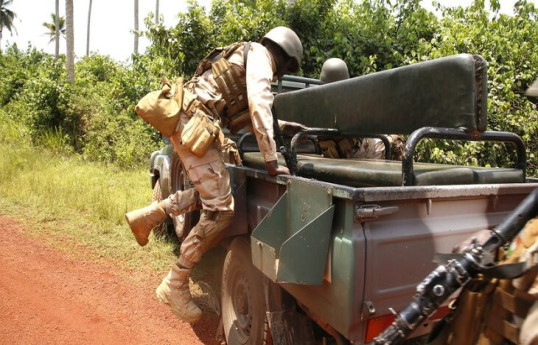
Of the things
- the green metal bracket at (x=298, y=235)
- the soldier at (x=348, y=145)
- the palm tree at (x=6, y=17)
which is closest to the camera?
the green metal bracket at (x=298, y=235)

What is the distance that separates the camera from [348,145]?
13.2 ft

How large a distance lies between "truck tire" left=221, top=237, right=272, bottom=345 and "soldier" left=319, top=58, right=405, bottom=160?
4.66ft

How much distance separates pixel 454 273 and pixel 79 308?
3071mm

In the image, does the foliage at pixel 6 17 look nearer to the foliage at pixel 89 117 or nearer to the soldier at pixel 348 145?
the foliage at pixel 89 117

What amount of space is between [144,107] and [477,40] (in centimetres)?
533

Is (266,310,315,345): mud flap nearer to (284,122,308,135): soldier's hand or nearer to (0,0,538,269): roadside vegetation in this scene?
(284,122,308,135): soldier's hand

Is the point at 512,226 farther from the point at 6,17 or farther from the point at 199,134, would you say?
the point at 6,17

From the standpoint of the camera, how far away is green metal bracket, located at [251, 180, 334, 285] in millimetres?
1846

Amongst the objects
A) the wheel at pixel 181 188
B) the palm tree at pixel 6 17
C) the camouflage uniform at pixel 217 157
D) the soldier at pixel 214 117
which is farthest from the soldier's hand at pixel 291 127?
the palm tree at pixel 6 17

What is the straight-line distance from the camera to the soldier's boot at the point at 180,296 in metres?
3.06

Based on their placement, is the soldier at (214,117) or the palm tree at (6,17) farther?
the palm tree at (6,17)

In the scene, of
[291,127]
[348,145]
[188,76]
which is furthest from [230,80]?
[188,76]

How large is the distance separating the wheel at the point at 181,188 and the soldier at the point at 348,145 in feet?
4.32

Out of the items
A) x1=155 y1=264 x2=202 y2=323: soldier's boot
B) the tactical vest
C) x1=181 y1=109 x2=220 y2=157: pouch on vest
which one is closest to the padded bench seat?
x1=181 y1=109 x2=220 y2=157: pouch on vest
